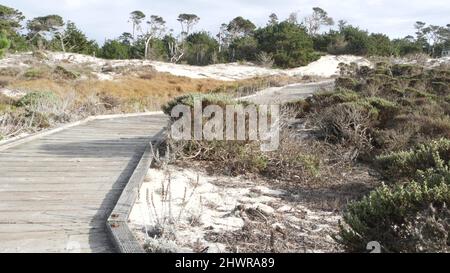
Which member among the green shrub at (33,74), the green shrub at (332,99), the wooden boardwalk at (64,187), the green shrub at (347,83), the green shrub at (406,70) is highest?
the green shrub at (406,70)

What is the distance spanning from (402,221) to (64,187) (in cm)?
317

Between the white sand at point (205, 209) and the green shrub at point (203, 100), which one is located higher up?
the green shrub at point (203, 100)

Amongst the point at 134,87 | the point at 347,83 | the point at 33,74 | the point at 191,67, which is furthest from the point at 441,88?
the point at 191,67

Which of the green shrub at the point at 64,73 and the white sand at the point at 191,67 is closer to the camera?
the green shrub at the point at 64,73

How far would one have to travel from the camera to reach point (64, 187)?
4738mm

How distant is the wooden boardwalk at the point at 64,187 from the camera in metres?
3.42

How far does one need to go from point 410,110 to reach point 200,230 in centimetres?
779

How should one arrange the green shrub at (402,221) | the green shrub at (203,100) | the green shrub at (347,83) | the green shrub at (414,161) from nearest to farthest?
the green shrub at (402,221), the green shrub at (414,161), the green shrub at (203,100), the green shrub at (347,83)

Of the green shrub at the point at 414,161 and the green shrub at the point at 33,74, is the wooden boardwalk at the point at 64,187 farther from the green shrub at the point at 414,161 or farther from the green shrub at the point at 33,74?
the green shrub at the point at 33,74

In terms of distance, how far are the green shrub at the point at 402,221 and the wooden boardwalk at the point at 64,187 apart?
5.55 feet

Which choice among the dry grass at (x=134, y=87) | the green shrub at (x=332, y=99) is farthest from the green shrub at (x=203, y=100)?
the dry grass at (x=134, y=87)

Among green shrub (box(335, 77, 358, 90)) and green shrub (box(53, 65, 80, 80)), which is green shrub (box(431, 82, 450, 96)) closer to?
green shrub (box(335, 77, 358, 90))

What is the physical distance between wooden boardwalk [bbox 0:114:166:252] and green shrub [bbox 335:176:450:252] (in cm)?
169
